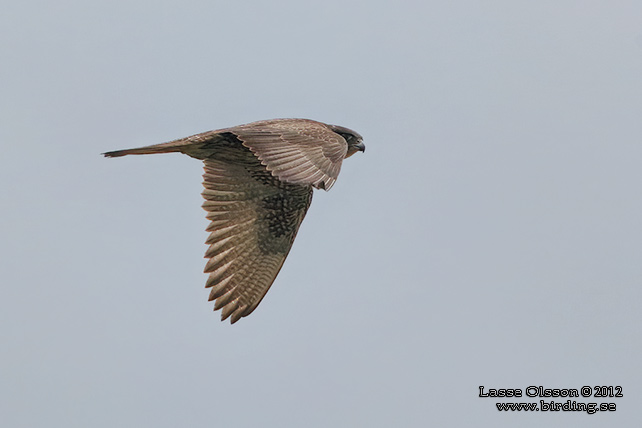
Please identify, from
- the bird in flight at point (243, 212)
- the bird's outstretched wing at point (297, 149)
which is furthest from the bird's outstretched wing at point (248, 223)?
the bird's outstretched wing at point (297, 149)

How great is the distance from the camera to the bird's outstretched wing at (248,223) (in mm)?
13031

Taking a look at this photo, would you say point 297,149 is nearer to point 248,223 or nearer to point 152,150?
point 152,150

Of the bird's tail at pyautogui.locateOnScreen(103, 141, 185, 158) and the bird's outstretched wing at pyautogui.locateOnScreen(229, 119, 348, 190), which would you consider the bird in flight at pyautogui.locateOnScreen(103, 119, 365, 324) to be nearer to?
the bird's tail at pyautogui.locateOnScreen(103, 141, 185, 158)

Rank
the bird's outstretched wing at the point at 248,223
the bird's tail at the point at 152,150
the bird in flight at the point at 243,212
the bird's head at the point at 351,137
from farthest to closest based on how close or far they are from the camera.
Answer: the bird's head at the point at 351,137, the bird's outstretched wing at the point at 248,223, the bird in flight at the point at 243,212, the bird's tail at the point at 152,150

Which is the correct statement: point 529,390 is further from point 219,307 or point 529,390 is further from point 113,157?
point 113,157

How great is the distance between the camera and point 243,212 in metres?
13.3

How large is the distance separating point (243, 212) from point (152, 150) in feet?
4.57

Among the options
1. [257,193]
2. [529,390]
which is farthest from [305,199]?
[529,390]

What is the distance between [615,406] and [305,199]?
4.73 m

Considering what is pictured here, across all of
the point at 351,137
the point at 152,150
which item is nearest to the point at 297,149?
the point at 152,150

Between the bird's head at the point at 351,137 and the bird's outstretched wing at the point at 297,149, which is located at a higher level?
the bird's head at the point at 351,137

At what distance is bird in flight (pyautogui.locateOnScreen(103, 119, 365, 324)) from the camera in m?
12.7

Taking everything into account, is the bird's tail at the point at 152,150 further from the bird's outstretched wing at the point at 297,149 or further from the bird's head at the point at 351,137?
the bird's head at the point at 351,137

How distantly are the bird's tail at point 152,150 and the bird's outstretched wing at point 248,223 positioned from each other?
0.65m
